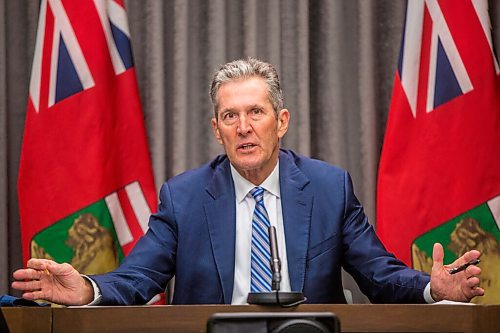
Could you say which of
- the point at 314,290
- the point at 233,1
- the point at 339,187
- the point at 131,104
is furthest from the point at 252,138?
the point at 233,1

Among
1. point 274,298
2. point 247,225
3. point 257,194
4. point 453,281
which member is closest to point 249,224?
point 247,225

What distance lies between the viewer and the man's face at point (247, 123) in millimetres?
2826

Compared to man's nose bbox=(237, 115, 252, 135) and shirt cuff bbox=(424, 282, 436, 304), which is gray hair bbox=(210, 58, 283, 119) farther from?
shirt cuff bbox=(424, 282, 436, 304)

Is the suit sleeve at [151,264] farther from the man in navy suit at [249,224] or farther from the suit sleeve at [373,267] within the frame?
the suit sleeve at [373,267]

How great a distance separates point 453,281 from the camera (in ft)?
7.61

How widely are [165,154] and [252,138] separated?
1.39 m

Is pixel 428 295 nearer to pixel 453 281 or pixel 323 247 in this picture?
pixel 453 281

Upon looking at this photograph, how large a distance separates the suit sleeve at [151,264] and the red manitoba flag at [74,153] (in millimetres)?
888

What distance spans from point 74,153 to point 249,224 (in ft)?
4.01

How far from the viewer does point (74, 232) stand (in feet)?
12.1

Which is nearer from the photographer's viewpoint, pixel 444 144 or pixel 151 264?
pixel 151 264

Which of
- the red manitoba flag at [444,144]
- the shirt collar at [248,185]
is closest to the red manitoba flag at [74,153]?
the shirt collar at [248,185]

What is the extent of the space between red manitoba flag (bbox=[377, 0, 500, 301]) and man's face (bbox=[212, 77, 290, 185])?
964 millimetres

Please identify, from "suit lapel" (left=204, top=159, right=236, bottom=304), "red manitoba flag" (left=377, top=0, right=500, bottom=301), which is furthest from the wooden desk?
"red manitoba flag" (left=377, top=0, right=500, bottom=301)
